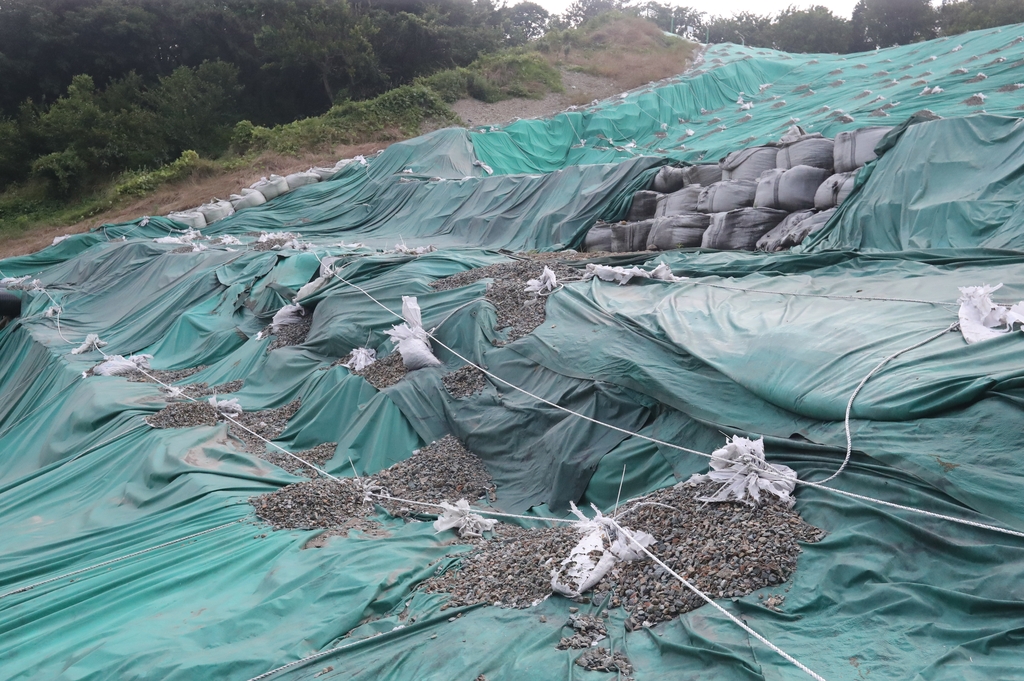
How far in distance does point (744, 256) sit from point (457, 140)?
9654 millimetres

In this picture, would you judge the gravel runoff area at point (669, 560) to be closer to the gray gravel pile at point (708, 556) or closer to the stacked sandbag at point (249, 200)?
the gray gravel pile at point (708, 556)

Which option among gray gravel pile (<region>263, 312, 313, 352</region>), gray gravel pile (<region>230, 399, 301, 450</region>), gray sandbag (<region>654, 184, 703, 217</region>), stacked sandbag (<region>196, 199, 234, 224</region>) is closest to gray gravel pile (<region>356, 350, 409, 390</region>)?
gray gravel pile (<region>230, 399, 301, 450</region>)

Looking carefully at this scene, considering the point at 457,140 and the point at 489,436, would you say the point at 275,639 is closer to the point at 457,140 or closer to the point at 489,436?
the point at 489,436

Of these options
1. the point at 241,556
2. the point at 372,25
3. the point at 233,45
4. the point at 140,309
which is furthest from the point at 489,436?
the point at 233,45

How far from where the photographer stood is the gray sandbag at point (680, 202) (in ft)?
28.5

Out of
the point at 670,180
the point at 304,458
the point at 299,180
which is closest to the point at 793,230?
the point at 670,180

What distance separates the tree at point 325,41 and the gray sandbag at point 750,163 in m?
16.8

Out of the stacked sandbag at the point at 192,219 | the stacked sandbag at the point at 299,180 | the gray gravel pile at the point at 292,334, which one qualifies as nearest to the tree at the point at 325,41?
the stacked sandbag at the point at 299,180

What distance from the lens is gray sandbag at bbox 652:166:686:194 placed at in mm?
9172

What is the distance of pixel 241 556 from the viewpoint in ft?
13.0

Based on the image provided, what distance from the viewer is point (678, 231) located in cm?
836

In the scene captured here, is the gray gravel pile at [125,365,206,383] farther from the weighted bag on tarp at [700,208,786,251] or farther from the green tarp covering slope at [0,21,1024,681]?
the weighted bag on tarp at [700,208,786,251]

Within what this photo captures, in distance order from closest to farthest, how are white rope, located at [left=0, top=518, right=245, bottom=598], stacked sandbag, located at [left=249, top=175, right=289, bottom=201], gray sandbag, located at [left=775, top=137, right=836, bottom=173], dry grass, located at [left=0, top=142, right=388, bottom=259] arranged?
white rope, located at [left=0, top=518, right=245, bottom=598]
gray sandbag, located at [left=775, top=137, right=836, bottom=173]
stacked sandbag, located at [left=249, top=175, right=289, bottom=201]
dry grass, located at [left=0, top=142, right=388, bottom=259]

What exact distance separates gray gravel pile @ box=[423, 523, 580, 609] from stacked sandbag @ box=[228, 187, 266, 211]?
40.4ft
